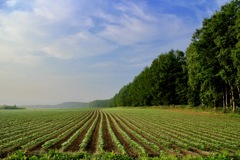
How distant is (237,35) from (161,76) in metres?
47.8

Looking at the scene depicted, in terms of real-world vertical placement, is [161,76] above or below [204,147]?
above

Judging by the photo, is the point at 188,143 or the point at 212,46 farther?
the point at 212,46

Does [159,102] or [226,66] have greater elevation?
[226,66]

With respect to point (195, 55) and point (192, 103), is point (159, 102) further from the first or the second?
point (195, 55)

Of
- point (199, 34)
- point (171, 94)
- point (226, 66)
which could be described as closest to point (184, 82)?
point (171, 94)

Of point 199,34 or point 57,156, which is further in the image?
point 199,34

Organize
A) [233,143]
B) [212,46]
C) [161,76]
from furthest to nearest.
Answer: [161,76]
[212,46]
[233,143]

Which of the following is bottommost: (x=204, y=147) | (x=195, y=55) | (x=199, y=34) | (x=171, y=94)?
(x=204, y=147)

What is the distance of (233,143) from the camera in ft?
58.0

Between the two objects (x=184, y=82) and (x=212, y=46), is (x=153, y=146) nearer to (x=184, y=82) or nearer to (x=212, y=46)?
(x=212, y=46)

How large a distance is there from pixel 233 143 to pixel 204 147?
9.35 feet

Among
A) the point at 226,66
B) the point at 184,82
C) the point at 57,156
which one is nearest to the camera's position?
the point at 57,156

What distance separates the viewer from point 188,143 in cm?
1788

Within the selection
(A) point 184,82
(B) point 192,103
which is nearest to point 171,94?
(A) point 184,82
